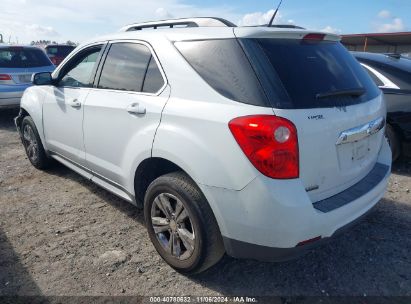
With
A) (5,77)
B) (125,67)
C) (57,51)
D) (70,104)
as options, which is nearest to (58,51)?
(57,51)

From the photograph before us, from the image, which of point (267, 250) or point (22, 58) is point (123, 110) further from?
point (22, 58)

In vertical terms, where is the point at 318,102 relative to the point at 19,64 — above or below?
above

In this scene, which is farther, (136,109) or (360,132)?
(136,109)

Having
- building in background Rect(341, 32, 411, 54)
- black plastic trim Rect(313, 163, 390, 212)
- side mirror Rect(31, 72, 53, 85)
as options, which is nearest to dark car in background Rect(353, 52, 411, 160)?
black plastic trim Rect(313, 163, 390, 212)

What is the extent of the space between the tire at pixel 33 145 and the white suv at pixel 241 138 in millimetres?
1899

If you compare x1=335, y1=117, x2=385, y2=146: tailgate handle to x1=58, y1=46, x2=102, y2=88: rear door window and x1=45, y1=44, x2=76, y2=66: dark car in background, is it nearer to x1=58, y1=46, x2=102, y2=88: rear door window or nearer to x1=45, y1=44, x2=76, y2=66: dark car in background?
x1=58, y1=46, x2=102, y2=88: rear door window

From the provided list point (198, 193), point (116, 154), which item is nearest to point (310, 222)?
point (198, 193)

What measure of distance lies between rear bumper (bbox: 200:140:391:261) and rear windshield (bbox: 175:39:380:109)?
0.51 meters

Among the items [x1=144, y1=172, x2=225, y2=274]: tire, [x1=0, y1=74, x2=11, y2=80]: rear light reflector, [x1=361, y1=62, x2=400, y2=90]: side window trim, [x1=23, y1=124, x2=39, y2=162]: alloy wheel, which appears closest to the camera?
[x1=144, y1=172, x2=225, y2=274]: tire

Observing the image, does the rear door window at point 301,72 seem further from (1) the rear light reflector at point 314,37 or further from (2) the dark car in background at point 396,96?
(2) the dark car in background at point 396,96

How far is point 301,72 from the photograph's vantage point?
7.51ft

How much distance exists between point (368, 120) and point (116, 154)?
203 cm

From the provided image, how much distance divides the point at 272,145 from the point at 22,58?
7.67 metres

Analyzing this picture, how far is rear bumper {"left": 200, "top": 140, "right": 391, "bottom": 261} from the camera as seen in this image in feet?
6.75
